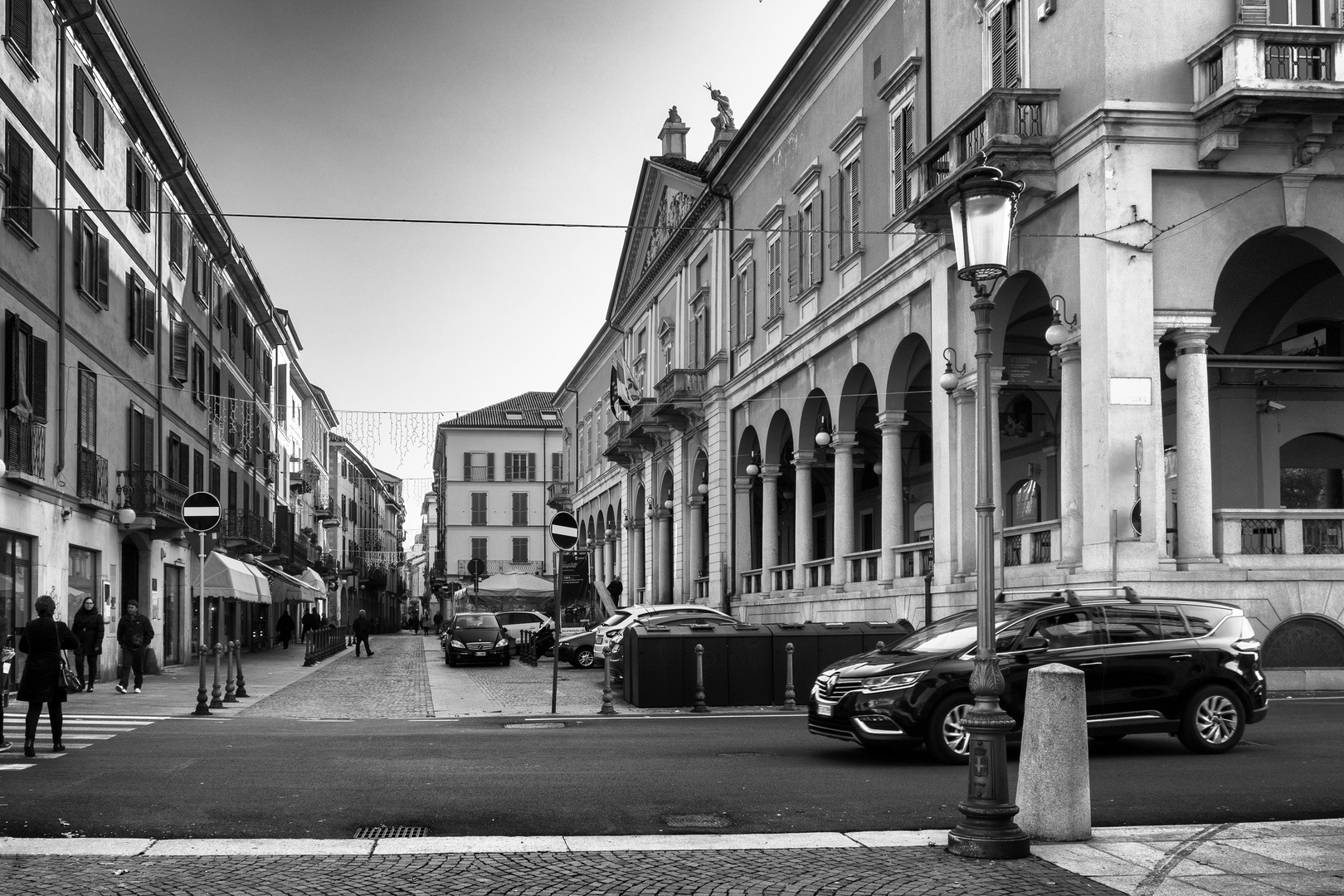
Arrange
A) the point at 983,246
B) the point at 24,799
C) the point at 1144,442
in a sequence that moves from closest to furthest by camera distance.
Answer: the point at 983,246, the point at 24,799, the point at 1144,442

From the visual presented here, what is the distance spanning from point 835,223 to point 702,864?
23606 mm

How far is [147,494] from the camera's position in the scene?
3023cm

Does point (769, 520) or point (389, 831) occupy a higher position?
point (769, 520)

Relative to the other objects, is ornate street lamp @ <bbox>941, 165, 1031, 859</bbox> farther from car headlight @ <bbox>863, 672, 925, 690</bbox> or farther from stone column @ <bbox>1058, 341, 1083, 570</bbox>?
stone column @ <bbox>1058, 341, 1083, 570</bbox>

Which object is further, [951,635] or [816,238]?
[816,238]

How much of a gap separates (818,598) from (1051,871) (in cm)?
2346

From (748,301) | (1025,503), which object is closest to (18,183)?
(748,301)

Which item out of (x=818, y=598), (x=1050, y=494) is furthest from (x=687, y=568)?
(x=1050, y=494)

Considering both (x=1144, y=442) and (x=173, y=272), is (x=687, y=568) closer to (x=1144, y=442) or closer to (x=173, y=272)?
(x=173, y=272)

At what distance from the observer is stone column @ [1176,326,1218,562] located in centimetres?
1947

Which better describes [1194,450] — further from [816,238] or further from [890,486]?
[816,238]

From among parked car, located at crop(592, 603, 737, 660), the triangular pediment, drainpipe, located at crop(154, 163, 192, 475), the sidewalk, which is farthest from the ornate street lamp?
the triangular pediment

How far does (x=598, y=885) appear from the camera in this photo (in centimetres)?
764

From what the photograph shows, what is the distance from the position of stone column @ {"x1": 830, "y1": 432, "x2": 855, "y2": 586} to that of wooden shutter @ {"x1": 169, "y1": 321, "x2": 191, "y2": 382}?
17022 mm
